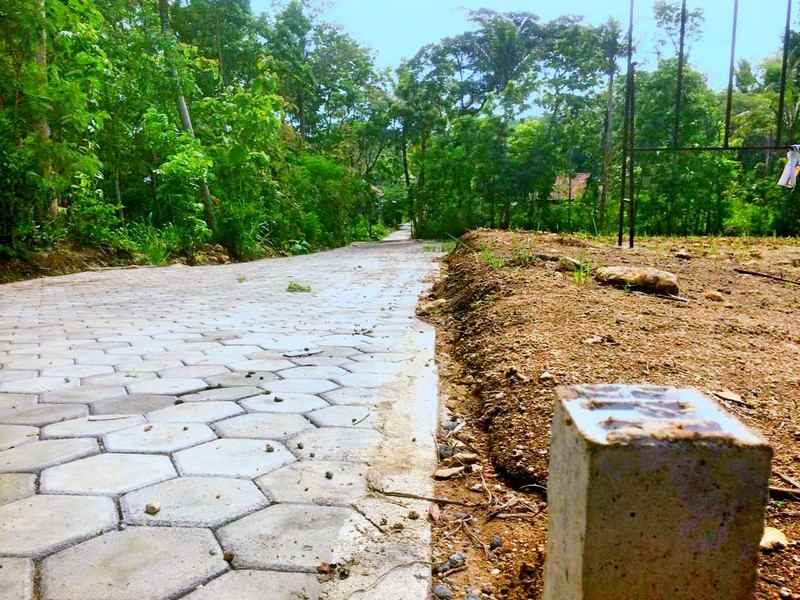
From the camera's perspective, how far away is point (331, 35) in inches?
992

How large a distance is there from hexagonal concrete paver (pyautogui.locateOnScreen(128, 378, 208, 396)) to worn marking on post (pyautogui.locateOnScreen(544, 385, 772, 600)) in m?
2.19

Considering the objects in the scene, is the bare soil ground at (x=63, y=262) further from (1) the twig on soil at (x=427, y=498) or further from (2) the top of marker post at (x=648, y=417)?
(2) the top of marker post at (x=648, y=417)

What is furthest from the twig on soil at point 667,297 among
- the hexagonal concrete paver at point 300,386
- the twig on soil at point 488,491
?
the twig on soil at point 488,491

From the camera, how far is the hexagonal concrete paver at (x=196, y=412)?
7.38 ft

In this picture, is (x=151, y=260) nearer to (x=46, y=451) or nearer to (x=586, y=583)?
(x=46, y=451)

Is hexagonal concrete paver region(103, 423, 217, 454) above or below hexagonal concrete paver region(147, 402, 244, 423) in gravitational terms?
above

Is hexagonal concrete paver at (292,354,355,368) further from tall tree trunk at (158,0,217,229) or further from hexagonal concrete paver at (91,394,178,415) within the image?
tall tree trunk at (158,0,217,229)

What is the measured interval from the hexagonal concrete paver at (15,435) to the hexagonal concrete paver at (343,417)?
1.00 meters

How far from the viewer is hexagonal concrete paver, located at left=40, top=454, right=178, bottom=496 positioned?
5.49 feet

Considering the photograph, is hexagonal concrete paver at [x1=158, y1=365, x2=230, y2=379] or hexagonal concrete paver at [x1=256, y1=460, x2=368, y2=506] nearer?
hexagonal concrete paver at [x1=256, y1=460, x2=368, y2=506]

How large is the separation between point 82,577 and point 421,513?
0.82 meters

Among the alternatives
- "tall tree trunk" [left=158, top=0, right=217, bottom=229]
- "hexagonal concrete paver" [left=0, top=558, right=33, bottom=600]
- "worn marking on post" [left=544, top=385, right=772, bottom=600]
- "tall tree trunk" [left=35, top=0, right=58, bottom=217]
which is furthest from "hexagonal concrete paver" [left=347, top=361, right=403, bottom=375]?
"tall tree trunk" [left=158, top=0, right=217, bottom=229]

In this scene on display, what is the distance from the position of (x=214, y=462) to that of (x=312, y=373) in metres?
1.10

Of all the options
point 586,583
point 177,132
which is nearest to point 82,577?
point 586,583
